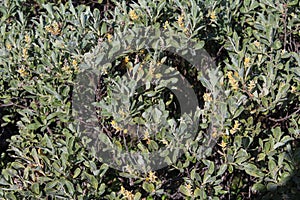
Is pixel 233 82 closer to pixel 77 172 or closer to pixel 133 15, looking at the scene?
pixel 133 15

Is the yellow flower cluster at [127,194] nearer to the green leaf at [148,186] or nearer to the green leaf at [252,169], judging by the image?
the green leaf at [148,186]

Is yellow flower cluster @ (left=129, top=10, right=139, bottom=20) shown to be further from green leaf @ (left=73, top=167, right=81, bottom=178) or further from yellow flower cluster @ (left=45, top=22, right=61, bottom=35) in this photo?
green leaf @ (left=73, top=167, right=81, bottom=178)

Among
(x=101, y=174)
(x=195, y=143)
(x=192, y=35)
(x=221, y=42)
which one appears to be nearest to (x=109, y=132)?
(x=101, y=174)

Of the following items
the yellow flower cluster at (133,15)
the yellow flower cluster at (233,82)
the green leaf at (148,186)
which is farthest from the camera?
the yellow flower cluster at (133,15)

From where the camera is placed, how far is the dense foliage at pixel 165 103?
7.31ft

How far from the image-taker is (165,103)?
2.47 meters

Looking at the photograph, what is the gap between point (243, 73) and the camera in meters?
2.33

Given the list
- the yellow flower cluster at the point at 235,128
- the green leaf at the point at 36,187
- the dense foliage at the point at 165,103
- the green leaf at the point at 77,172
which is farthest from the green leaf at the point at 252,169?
the green leaf at the point at 36,187

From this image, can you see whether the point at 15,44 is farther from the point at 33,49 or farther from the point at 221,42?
the point at 221,42

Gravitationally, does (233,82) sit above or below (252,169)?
above

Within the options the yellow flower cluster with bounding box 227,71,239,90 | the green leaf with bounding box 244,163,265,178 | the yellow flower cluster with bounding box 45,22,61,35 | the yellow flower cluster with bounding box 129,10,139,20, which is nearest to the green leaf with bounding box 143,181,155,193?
the green leaf with bounding box 244,163,265,178

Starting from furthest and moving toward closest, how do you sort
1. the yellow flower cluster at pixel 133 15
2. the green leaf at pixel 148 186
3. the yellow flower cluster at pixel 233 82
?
the yellow flower cluster at pixel 133 15, the yellow flower cluster at pixel 233 82, the green leaf at pixel 148 186

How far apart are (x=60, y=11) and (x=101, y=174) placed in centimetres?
103

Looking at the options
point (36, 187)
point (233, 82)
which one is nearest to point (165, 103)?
point (233, 82)
